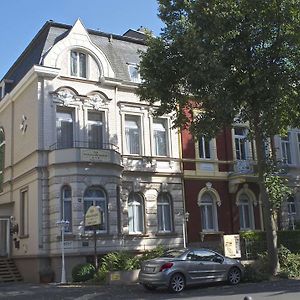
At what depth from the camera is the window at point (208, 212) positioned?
3023cm

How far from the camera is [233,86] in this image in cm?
2216

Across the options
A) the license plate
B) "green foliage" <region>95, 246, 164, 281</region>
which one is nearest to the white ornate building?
"green foliage" <region>95, 246, 164, 281</region>

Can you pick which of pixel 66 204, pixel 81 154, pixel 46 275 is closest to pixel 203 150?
pixel 81 154

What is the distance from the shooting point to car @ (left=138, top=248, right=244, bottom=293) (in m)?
18.0

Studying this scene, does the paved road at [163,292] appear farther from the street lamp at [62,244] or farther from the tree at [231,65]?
the tree at [231,65]

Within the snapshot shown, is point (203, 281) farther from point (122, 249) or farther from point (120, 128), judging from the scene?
A: point (120, 128)

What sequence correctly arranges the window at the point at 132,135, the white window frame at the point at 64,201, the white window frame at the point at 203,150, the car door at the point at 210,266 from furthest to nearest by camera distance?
1. the white window frame at the point at 203,150
2. the window at the point at 132,135
3. the white window frame at the point at 64,201
4. the car door at the point at 210,266

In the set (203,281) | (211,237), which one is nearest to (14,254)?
(211,237)

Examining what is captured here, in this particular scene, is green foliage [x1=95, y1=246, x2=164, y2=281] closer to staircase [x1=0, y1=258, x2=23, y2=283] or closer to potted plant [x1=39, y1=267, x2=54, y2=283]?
potted plant [x1=39, y1=267, x2=54, y2=283]

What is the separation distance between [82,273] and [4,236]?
890 centimetres

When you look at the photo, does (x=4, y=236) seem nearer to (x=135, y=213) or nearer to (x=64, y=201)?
(x=64, y=201)

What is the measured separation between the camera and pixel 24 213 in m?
27.7

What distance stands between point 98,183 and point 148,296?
378 inches

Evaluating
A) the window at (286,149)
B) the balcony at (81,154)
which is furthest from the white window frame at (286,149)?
the balcony at (81,154)
